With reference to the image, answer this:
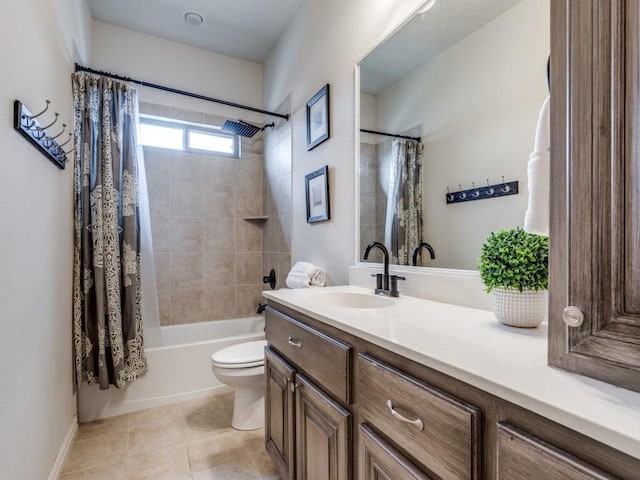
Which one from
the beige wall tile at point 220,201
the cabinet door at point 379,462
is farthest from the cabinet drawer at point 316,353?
the beige wall tile at point 220,201

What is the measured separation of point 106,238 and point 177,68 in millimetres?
1756

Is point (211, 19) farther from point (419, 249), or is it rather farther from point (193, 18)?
point (419, 249)

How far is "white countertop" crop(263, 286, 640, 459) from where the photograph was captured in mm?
440

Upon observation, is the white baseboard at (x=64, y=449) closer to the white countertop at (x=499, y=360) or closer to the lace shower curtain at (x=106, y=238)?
the lace shower curtain at (x=106, y=238)

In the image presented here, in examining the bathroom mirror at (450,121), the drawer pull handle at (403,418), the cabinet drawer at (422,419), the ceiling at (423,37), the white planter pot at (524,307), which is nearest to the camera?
the cabinet drawer at (422,419)

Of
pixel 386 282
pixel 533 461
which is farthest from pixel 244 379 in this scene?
pixel 533 461

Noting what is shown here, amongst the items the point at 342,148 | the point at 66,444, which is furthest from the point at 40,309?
the point at 342,148

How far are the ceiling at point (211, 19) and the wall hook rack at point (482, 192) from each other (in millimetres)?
2102

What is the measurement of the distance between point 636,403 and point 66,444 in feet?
7.98

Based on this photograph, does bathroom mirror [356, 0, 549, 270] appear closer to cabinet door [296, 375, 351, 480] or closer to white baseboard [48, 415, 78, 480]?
cabinet door [296, 375, 351, 480]

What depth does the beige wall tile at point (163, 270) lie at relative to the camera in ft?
9.52

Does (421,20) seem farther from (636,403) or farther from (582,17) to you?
(636,403)

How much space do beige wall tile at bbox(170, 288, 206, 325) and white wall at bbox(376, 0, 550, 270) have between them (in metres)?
2.35

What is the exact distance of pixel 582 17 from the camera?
0.57m
